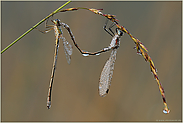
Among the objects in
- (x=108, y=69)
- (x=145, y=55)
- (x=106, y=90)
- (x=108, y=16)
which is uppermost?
(x=108, y=16)

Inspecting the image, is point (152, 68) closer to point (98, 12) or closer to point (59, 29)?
point (98, 12)

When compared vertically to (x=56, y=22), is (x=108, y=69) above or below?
below

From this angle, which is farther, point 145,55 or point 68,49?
point 68,49

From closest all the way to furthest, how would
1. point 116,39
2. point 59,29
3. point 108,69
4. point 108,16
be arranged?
1. point 108,16
2. point 59,29
3. point 116,39
4. point 108,69

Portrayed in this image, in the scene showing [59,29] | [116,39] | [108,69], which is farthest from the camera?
[108,69]

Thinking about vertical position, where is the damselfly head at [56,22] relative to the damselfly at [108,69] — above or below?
above

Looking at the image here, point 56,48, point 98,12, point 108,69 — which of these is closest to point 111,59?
point 108,69

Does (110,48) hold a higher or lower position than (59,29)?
lower

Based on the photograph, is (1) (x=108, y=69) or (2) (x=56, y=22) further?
(1) (x=108, y=69)

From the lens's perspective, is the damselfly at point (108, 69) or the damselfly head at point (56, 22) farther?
the damselfly at point (108, 69)

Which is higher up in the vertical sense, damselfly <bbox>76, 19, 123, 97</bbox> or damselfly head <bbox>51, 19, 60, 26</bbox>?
damselfly head <bbox>51, 19, 60, 26</bbox>

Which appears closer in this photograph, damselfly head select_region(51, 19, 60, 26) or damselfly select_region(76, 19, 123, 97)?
damselfly head select_region(51, 19, 60, 26)
